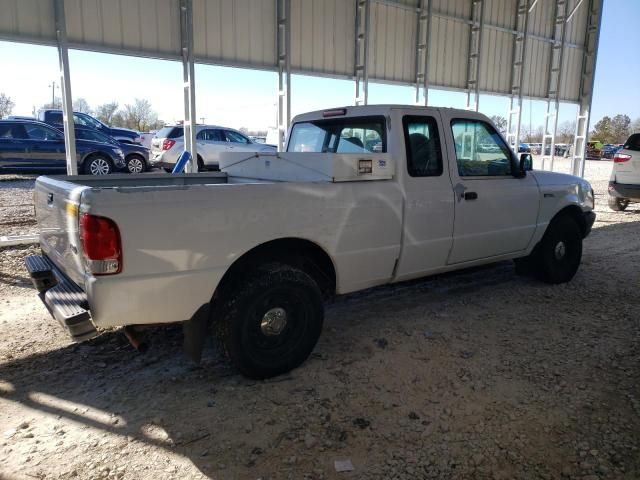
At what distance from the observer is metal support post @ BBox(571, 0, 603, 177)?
49.9 ft

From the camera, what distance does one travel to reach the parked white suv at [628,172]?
35.5 feet

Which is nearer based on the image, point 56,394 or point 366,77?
point 56,394

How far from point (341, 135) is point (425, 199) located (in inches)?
43.5

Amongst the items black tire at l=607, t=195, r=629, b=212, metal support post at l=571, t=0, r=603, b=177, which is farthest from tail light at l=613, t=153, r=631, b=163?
metal support post at l=571, t=0, r=603, b=177

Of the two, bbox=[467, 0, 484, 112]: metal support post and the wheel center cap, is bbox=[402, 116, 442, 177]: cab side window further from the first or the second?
bbox=[467, 0, 484, 112]: metal support post

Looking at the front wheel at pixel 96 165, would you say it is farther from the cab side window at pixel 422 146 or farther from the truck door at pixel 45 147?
the cab side window at pixel 422 146

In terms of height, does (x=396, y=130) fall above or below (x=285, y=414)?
above

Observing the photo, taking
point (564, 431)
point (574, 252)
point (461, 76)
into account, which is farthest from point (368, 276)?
point (461, 76)

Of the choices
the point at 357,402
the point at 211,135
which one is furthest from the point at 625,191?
the point at 211,135

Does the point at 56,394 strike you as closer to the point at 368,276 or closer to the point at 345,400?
the point at 345,400

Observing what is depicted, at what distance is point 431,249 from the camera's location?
4371 mm

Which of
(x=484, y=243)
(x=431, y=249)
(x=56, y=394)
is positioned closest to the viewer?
(x=56, y=394)

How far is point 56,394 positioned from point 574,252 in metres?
5.56

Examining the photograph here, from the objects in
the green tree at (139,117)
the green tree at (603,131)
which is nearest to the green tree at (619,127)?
the green tree at (603,131)
